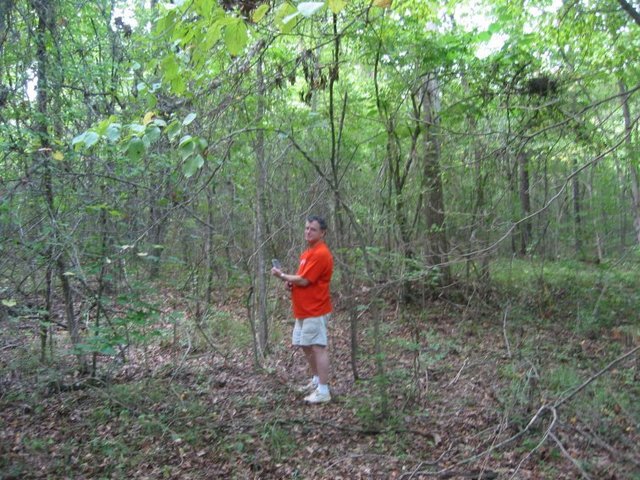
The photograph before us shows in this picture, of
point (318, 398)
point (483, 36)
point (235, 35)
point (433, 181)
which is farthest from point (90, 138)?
point (433, 181)

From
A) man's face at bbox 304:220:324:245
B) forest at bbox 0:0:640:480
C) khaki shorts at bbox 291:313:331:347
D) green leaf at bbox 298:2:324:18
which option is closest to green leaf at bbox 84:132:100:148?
forest at bbox 0:0:640:480

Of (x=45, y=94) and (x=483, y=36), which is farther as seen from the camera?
(x=483, y=36)

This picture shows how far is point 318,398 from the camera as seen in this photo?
482cm

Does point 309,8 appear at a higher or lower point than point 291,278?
higher

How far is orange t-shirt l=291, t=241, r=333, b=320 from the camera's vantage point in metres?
4.80

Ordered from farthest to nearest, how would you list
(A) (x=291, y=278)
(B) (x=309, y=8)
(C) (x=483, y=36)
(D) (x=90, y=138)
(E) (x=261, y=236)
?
(C) (x=483, y=36) → (E) (x=261, y=236) → (A) (x=291, y=278) → (D) (x=90, y=138) → (B) (x=309, y=8)

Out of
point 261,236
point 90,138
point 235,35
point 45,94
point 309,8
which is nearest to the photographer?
point 309,8

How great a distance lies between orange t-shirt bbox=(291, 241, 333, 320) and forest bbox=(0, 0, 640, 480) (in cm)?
27

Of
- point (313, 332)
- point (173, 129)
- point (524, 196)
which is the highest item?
point (524, 196)

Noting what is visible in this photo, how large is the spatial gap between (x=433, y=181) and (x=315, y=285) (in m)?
3.39

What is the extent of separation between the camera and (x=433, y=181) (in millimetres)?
7551

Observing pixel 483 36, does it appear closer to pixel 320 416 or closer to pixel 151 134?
pixel 320 416

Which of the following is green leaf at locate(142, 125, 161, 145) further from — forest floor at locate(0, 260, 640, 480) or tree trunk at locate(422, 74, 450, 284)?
tree trunk at locate(422, 74, 450, 284)

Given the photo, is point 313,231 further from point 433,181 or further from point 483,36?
point 483,36
